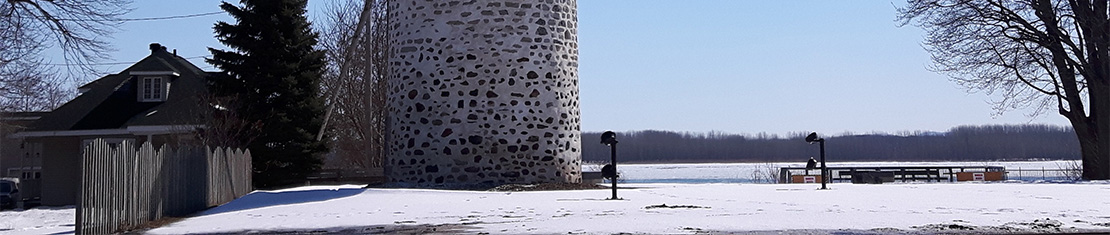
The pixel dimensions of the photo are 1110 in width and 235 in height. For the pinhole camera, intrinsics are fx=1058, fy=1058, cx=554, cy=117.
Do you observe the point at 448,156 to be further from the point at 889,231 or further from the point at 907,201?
the point at 889,231

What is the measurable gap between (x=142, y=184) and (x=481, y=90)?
7177 mm

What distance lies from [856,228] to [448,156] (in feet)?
30.2

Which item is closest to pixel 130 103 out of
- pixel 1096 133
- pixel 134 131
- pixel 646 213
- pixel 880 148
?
pixel 134 131

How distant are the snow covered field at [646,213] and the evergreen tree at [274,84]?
9.96 m

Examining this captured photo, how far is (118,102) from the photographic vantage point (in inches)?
1154

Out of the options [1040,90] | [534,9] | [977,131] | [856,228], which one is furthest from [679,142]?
[856,228]

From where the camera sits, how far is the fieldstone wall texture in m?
16.6

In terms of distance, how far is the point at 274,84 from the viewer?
24.6m

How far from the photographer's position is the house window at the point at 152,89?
29281mm

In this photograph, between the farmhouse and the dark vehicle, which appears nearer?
the farmhouse

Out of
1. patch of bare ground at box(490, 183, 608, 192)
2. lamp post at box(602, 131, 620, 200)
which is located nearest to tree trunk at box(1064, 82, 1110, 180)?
patch of bare ground at box(490, 183, 608, 192)

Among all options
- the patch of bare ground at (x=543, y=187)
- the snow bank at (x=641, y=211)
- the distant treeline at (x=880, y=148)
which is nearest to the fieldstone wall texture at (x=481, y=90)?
the patch of bare ground at (x=543, y=187)

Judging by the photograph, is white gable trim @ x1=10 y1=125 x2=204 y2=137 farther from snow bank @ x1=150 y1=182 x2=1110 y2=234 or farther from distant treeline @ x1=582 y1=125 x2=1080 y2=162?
distant treeline @ x1=582 y1=125 x2=1080 y2=162

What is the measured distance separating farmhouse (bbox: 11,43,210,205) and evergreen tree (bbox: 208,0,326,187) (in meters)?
2.23
